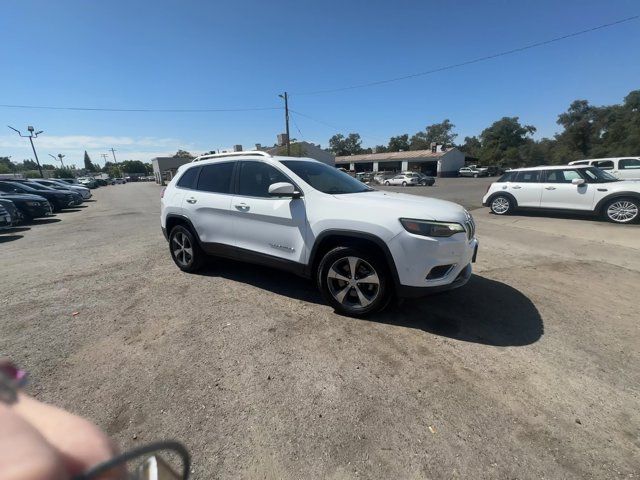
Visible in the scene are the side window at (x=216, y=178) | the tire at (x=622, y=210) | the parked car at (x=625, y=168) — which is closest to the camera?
Result: the side window at (x=216, y=178)

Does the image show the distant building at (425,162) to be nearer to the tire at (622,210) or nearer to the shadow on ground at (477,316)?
the tire at (622,210)

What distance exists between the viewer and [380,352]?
2.98 metres

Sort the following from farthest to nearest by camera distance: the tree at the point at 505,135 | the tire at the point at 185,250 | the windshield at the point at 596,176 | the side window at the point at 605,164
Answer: the tree at the point at 505,135 < the side window at the point at 605,164 < the windshield at the point at 596,176 < the tire at the point at 185,250

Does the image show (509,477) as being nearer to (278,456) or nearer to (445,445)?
(445,445)

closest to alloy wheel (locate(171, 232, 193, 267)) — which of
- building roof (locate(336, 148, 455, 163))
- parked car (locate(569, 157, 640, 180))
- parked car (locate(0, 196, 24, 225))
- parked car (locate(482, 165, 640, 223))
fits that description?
parked car (locate(0, 196, 24, 225))

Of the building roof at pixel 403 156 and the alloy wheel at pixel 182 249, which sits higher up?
the building roof at pixel 403 156

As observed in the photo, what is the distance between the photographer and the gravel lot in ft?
6.57

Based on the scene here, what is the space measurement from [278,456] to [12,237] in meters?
11.2

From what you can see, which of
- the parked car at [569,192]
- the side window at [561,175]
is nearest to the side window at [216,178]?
the parked car at [569,192]

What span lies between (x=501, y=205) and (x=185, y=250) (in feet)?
33.6

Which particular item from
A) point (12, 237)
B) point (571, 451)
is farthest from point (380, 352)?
point (12, 237)

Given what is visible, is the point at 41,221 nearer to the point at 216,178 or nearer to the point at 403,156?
the point at 216,178

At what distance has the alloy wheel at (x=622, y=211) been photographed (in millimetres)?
8641

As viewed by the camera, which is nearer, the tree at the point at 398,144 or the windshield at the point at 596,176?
the windshield at the point at 596,176
